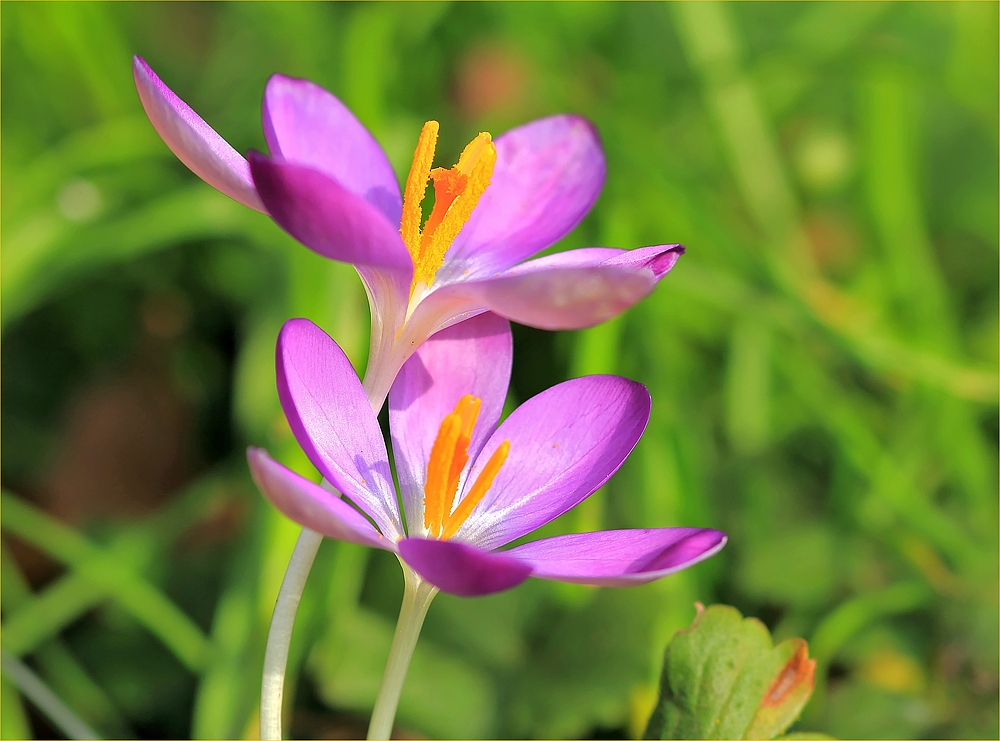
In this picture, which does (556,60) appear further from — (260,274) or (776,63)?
(260,274)

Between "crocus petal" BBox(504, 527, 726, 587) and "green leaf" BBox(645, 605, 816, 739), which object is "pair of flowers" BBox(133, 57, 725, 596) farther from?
"green leaf" BBox(645, 605, 816, 739)

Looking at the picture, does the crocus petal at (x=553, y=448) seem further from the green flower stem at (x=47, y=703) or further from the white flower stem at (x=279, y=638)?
the green flower stem at (x=47, y=703)

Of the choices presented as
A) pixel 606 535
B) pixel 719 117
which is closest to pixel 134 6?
pixel 719 117

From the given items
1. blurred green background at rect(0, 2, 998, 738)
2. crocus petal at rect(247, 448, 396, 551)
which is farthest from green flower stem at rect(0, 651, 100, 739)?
crocus petal at rect(247, 448, 396, 551)

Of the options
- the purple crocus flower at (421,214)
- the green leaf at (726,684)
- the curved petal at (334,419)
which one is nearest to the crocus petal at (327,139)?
the purple crocus flower at (421,214)

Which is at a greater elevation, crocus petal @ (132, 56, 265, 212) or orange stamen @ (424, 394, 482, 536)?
crocus petal @ (132, 56, 265, 212)

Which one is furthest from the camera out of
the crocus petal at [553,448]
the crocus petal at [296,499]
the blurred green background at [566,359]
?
the blurred green background at [566,359]

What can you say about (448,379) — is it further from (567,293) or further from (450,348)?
(567,293)
